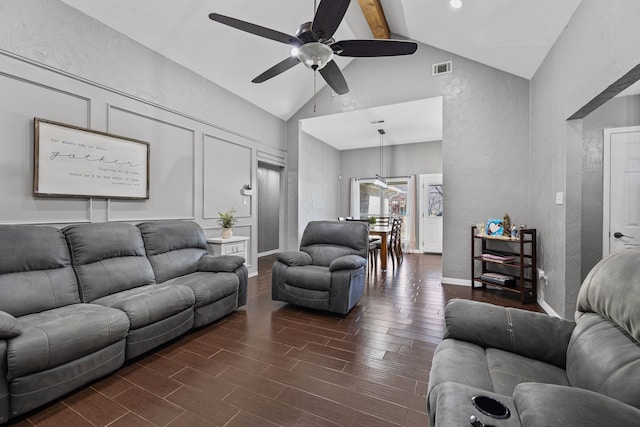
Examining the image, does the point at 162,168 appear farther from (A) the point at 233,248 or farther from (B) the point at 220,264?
(B) the point at 220,264

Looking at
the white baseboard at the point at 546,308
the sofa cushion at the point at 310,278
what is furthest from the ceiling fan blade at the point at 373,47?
the white baseboard at the point at 546,308

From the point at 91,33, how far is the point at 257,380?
3.60m

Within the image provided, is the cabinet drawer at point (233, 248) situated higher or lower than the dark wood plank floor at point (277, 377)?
higher

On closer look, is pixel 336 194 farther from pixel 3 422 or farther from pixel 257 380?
pixel 3 422

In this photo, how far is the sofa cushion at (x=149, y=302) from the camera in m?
2.08

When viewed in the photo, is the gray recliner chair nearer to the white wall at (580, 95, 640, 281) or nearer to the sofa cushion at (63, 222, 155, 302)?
the sofa cushion at (63, 222, 155, 302)

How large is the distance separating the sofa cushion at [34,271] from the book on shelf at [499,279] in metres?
4.56

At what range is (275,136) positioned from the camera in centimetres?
559

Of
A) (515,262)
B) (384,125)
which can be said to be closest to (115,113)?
(384,125)

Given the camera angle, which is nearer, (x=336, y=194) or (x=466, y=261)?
(x=466, y=261)

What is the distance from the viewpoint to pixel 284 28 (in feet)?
12.8

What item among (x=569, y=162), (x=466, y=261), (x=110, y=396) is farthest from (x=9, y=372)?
(x=466, y=261)

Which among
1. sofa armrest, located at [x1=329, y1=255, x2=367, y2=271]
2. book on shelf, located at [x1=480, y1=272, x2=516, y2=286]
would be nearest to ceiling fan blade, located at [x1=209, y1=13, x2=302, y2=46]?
sofa armrest, located at [x1=329, y1=255, x2=367, y2=271]

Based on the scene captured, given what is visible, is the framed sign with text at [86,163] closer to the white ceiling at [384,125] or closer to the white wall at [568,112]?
the white ceiling at [384,125]
